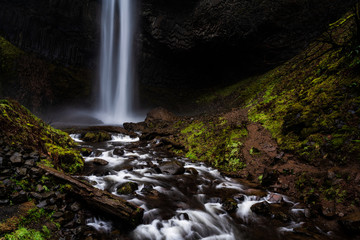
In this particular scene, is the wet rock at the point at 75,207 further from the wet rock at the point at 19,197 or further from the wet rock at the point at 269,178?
the wet rock at the point at 269,178

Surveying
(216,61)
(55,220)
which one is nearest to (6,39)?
(216,61)

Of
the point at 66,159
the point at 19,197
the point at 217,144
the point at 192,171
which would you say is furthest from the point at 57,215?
the point at 217,144

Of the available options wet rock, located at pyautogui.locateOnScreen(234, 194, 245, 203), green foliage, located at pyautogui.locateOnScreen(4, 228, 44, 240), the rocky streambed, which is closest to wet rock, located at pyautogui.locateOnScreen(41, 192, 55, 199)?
the rocky streambed

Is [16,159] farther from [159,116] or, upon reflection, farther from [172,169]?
[159,116]

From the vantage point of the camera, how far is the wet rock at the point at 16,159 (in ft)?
10.7

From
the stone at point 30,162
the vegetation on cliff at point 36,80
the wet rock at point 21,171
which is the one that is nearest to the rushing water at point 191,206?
the wet rock at point 21,171

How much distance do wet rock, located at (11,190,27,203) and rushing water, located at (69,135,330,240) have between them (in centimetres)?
106

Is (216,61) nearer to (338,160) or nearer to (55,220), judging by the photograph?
(338,160)

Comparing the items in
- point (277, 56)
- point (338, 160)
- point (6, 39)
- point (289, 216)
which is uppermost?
point (6, 39)

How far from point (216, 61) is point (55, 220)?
23072 mm

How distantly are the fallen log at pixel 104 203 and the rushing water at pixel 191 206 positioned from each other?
0.56 ft

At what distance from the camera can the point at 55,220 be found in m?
2.79

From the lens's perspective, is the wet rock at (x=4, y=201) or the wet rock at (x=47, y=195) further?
the wet rock at (x=47, y=195)

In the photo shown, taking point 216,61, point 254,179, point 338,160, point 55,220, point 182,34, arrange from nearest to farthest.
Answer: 1. point 55,220
2. point 338,160
3. point 254,179
4. point 182,34
5. point 216,61
